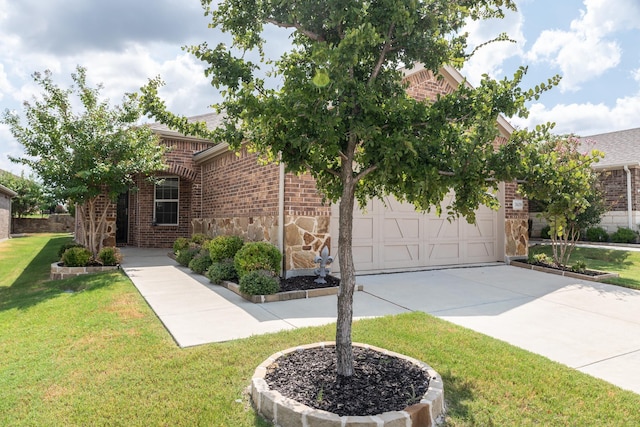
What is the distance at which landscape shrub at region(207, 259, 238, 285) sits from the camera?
7527mm

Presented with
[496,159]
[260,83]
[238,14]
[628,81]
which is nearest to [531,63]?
[496,159]

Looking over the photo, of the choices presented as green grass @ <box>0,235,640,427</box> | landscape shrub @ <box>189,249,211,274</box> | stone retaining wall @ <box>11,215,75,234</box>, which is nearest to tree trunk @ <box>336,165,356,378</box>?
green grass @ <box>0,235,640,427</box>

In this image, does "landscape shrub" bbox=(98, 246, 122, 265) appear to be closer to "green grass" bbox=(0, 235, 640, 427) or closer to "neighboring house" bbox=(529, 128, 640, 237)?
"green grass" bbox=(0, 235, 640, 427)

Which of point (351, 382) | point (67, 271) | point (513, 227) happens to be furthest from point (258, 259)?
point (513, 227)

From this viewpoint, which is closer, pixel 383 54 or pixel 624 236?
pixel 383 54

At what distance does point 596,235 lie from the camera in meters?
16.5

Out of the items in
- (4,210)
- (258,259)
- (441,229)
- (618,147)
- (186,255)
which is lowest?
(186,255)

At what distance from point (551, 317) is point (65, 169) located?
408 inches

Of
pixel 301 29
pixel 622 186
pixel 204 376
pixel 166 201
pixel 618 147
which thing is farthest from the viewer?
pixel 618 147

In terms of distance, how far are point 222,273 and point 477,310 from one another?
4646 millimetres

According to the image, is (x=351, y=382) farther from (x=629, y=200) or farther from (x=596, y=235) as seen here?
(x=629, y=200)

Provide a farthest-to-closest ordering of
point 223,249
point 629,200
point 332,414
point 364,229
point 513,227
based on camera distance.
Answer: point 629,200, point 513,227, point 364,229, point 223,249, point 332,414

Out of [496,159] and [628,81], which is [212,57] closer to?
[496,159]

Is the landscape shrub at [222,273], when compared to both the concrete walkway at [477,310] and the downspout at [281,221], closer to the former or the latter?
the concrete walkway at [477,310]
